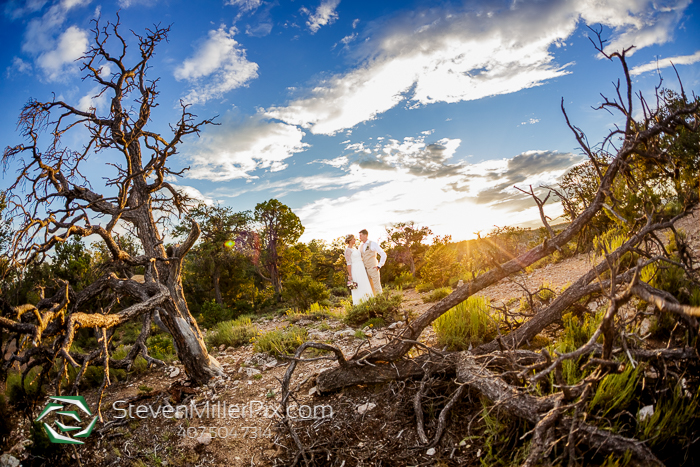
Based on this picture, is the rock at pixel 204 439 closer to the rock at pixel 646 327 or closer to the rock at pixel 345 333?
the rock at pixel 345 333

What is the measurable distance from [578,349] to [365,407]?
2.37 m

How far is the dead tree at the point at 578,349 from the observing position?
5.53 ft

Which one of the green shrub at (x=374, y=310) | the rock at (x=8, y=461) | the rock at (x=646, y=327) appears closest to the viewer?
the rock at (x=646, y=327)

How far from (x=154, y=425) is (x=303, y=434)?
234cm

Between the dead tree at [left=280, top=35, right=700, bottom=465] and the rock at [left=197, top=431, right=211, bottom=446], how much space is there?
1361mm

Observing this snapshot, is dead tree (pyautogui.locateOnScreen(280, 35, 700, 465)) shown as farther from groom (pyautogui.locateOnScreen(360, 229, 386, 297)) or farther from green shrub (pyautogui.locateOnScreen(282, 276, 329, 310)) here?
green shrub (pyautogui.locateOnScreen(282, 276, 329, 310))

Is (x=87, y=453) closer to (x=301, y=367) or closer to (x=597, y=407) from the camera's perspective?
(x=301, y=367)

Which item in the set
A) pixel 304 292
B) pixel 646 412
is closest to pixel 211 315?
pixel 304 292

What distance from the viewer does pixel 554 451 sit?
201 cm

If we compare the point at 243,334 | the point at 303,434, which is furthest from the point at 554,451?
the point at 243,334

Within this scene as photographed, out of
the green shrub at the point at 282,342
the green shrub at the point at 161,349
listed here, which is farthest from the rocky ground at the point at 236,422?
the green shrub at the point at 161,349

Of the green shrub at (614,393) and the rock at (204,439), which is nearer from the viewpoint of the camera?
the green shrub at (614,393)

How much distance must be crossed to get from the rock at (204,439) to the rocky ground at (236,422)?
11mm

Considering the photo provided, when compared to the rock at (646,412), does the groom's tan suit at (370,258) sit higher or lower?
higher
